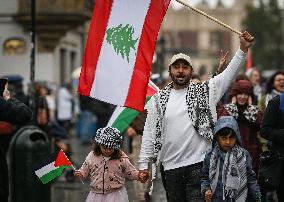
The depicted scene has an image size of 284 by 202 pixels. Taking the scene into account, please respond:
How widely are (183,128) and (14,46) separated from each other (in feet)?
69.0

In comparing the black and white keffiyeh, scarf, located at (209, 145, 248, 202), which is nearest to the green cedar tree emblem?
the black and white keffiyeh

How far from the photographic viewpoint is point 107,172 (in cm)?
891

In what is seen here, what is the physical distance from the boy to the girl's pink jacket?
3.48ft

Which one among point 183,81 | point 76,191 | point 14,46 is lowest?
point 76,191

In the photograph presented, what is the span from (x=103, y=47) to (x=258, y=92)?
6.36 metres

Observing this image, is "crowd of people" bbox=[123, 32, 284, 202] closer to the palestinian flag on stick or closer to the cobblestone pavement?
the palestinian flag on stick

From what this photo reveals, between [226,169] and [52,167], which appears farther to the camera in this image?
[52,167]

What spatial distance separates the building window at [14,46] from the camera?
28.6 metres

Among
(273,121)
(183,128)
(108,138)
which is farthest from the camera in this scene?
(273,121)

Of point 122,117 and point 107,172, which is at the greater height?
point 122,117

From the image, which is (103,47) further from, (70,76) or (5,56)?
(70,76)

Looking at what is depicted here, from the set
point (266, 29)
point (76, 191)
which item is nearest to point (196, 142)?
point (76, 191)

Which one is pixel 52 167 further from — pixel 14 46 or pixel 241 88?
pixel 14 46

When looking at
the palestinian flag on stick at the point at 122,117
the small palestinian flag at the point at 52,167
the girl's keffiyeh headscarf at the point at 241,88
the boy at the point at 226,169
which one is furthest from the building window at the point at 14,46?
the boy at the point at 226,169
